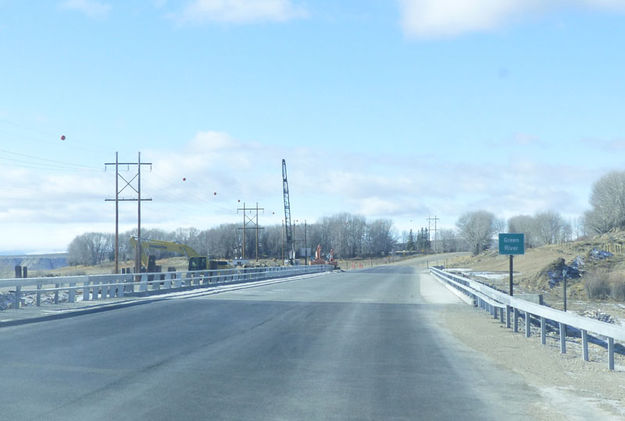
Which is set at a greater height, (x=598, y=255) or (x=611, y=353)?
(x=598, y=255)

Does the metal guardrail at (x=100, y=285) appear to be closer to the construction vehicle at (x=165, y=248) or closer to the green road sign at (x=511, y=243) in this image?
the construction vehicle at (x=165, y=248)

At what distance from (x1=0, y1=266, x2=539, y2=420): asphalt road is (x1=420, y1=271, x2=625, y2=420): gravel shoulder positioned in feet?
1.07

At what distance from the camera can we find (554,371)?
11.2 metres

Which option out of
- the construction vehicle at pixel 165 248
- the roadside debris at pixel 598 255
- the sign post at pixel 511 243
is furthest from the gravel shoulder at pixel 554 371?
the roadside debris at pixel 598 255

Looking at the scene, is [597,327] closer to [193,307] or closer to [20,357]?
[20,357]

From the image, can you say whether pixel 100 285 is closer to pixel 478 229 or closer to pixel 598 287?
pixel 598 287

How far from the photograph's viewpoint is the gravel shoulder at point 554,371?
8320 millimetres

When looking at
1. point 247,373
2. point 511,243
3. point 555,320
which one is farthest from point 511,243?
point 247,373

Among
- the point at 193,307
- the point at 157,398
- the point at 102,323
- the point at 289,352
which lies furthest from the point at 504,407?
the point at 193,307

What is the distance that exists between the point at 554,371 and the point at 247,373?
5025 millimetres

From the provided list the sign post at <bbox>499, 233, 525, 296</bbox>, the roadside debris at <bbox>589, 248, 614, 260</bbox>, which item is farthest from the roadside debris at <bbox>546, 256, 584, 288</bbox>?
the sign post at <bbox>499, 233, 525, 296</bbox>

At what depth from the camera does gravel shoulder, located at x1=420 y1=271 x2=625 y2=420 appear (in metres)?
8.32

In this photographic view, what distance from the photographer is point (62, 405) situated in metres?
8.01

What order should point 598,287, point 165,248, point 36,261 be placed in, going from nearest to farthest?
1. point 598,287
2. point 165,248
3. point 36,261
